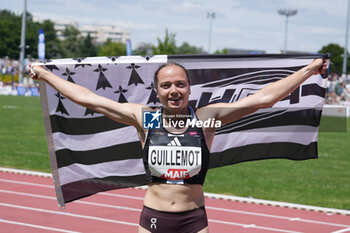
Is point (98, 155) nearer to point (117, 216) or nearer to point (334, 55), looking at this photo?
point (334, 55)

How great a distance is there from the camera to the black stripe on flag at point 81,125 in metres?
5.71

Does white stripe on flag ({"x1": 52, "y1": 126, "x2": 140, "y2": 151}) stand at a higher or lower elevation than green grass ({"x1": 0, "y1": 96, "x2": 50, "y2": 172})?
higher

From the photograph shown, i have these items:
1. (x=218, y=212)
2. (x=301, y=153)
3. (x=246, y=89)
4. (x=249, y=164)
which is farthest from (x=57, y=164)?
(x=249, y=164)

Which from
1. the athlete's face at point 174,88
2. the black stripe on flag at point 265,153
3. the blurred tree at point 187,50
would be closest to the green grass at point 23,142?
the black stripe on flag at point 265,153

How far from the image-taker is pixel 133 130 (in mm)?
5742

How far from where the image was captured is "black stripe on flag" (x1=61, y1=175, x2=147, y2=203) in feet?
18.2

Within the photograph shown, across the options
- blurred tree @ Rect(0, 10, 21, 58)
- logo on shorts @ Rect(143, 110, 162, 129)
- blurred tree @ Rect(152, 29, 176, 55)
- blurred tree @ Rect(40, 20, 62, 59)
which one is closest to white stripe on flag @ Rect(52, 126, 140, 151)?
logo on shorts @ Rect(143, 110, 162, 129)

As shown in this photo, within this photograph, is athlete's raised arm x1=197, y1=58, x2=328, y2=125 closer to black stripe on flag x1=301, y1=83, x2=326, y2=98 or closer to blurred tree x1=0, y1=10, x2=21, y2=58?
black stripe on flag x1=301, y1=83, x2=326, y2=98

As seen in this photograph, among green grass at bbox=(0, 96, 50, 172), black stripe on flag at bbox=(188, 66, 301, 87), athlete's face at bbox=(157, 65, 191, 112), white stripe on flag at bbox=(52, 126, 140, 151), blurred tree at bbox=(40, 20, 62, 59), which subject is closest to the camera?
athlete's face at bbox=(157, 65, 191, 112)

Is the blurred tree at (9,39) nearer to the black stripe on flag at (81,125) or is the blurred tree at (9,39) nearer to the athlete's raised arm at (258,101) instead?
the black stripe on flag at (81,125)

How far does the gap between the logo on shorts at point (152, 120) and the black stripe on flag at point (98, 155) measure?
1.59 metres

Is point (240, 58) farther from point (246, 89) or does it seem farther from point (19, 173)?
point (19, 173)

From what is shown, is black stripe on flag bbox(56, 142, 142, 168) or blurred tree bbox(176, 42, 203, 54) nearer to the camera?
black stripe on flag bbox(56, 142, 142, 168)

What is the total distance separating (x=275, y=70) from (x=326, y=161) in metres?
11.0
